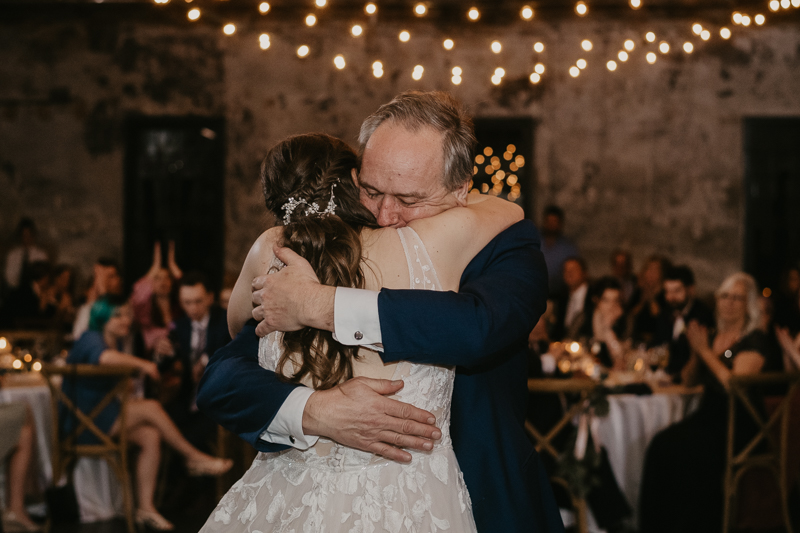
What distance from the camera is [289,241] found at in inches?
54.1

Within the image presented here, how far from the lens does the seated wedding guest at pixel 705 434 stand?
393 centimetres

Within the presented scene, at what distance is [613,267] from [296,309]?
709 cm

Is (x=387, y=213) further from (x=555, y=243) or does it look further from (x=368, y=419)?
(x=555, y=243)

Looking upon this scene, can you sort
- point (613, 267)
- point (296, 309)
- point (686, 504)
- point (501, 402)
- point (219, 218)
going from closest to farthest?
point (296, 309) → point (501, 402) → point (686, 504) → point (613, 267) → point (219, 218)

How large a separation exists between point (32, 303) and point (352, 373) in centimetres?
734

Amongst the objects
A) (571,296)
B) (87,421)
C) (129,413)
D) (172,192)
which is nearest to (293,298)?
(87,421)

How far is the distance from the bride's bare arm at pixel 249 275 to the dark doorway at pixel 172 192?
713 centimetres

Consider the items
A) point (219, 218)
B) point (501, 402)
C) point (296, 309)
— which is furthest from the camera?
point (219, 218)

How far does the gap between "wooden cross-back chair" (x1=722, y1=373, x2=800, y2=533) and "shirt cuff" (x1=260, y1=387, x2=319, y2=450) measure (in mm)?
3207

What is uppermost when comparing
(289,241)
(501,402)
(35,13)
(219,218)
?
(35,13)

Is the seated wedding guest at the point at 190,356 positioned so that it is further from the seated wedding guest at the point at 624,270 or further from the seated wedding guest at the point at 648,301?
the seated wedding guest at the point at 624,270

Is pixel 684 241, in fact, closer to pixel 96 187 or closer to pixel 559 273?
pixel 559 273

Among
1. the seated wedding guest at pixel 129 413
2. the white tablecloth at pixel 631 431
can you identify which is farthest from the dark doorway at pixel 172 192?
the white tablecloth at pixel 631 431

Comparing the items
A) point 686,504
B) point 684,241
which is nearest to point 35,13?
point 684,241
